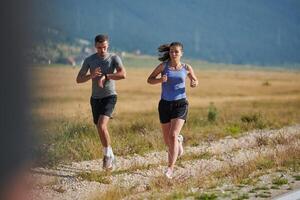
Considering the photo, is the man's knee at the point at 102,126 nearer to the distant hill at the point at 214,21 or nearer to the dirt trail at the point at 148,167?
the dirt trail at the point at 148,167

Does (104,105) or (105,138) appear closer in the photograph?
(104,105)

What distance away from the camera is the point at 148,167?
257 inches

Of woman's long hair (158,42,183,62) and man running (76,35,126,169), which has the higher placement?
woman's long hair (158,42,183,62)

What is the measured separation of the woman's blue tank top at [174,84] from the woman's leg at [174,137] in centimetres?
24

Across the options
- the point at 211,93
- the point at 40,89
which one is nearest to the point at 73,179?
the point at 40,89

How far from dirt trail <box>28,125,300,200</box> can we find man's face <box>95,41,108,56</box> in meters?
1.21

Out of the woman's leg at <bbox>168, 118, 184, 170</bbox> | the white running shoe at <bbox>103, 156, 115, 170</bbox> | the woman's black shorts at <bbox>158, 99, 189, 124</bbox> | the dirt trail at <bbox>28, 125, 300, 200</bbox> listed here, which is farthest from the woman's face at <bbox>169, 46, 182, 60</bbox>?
the white running shoe at <bbox>103, 156, 115, 170</bbox>

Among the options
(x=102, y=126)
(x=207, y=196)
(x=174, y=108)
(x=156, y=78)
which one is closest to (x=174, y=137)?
(x=174, y=108)

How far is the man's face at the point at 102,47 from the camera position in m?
5.73

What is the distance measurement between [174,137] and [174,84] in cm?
53

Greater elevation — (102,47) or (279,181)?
(102,47)

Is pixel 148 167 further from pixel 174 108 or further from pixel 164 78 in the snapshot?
pixel 164 78

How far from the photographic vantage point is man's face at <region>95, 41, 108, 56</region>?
5727 mm

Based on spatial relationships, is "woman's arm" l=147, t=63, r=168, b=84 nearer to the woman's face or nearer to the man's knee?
the woman's face
